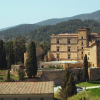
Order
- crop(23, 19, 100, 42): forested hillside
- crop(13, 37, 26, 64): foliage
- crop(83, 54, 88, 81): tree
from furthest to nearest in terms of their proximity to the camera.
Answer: crop(23, 19, 100, 42): forested hillside < crop(13, 37, 26, 64): foliage < crop(83, 54, 88, 81): tree

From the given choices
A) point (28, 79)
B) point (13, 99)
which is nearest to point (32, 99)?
point (13, 99)

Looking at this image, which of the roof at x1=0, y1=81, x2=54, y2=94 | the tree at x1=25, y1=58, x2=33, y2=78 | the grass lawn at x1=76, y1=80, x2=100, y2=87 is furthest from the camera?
the tree at x1=25, y1=58, x2=33, y2=78

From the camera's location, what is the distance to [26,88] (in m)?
27.1

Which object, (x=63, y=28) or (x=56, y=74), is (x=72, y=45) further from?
(x=63, y=28)

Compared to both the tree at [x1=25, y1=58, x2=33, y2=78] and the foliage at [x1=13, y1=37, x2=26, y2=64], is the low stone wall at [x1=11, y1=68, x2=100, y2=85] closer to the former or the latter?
the tree at [x1=25, y1=58, x2=33, y2=78]

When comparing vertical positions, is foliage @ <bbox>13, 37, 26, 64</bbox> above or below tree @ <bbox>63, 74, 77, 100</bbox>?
above

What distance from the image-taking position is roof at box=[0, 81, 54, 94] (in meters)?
26.2

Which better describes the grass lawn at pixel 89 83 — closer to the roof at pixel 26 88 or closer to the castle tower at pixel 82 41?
the castle tower at pixel 82 41

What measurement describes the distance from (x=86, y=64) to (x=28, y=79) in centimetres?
1117

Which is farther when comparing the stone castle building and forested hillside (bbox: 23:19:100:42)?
forested hillside (bbox: 23:19:100:42)

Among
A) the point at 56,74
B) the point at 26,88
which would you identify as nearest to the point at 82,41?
the point at 56,74

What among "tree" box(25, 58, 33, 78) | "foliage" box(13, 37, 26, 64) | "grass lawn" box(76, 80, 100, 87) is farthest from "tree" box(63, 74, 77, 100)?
"foliage" box(13, 37, 26, 64)

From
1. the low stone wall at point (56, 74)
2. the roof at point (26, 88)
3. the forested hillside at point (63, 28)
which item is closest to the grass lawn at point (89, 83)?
the low stone wall at point (56, 74)

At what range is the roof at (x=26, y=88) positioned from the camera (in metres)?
26.2
